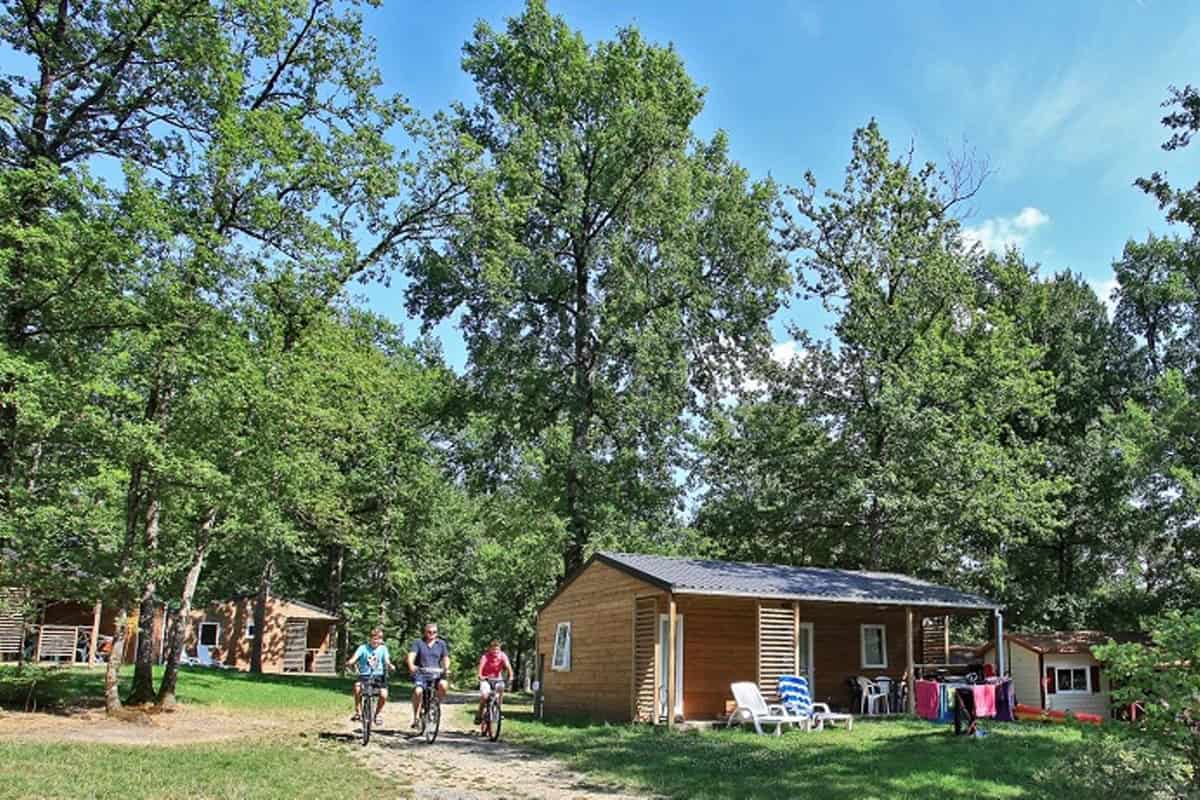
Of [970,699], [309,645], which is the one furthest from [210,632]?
[970,699]

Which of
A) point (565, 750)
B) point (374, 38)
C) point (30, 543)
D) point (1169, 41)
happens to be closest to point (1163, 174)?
point (1169, 41)

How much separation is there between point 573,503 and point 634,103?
459 inches

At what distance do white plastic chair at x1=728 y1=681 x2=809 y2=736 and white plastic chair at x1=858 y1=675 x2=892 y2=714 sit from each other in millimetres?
3927

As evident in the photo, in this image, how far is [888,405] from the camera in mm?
26062

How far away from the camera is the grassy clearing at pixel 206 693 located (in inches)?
625

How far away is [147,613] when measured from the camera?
16.7 metres

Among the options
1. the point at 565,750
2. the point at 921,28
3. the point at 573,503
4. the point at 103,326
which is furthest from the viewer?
the point at 573,503

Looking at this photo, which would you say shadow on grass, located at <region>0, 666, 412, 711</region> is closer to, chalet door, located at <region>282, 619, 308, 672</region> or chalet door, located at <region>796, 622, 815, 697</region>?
chalet door, located at <region>796, 622, 815, 697</region>

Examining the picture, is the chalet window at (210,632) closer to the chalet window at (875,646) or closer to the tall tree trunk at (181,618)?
the tall tree trunk at (181,618)

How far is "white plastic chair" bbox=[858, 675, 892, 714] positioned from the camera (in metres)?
18.6

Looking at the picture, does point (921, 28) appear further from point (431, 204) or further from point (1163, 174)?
point (431, 204)

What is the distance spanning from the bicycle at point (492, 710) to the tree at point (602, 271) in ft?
33.7

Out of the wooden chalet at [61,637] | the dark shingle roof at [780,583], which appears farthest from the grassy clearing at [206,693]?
the dark shingle roof at [780,583]

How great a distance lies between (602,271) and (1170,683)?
20.8 meters
